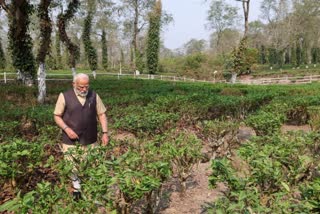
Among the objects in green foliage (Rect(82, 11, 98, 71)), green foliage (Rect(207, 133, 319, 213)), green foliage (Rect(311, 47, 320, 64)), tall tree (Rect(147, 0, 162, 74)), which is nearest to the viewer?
green foliage (Rect(207, 133, 319, 213))

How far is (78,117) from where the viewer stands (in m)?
4.38

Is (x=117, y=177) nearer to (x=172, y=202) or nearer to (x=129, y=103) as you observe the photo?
(x=172, y=202)

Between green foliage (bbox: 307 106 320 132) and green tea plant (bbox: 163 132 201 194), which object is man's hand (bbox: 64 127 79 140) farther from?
green foliage (bbox: 307 106 320 132)

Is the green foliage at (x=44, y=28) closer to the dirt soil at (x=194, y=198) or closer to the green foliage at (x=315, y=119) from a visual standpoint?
the dirt soil at (x=194, y=198)

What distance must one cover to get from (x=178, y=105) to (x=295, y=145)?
5509mm

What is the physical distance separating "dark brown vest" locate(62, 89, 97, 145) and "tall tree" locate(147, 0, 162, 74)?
126 feet

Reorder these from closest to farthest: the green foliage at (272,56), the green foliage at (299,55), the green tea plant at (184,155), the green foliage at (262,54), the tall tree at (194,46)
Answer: the green tea plant at (184,155) < the green foliage at (299,55) < the green foliage at (272,56) < the green foliage at (262,54) < the tall tree at (194,46)

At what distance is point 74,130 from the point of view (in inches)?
173

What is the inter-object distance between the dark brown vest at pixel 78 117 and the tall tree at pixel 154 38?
38480 millimetres

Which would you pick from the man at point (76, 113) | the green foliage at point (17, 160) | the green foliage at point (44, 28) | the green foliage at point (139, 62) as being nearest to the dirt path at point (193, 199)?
the man at point (76, 113)

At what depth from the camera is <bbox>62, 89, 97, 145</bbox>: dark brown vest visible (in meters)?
4.36

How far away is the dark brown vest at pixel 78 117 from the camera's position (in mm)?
4355

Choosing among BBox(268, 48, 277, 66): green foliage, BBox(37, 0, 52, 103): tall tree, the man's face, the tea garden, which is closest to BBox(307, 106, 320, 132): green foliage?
the tea garden

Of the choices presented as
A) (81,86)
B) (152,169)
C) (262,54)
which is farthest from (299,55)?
(152,169)
